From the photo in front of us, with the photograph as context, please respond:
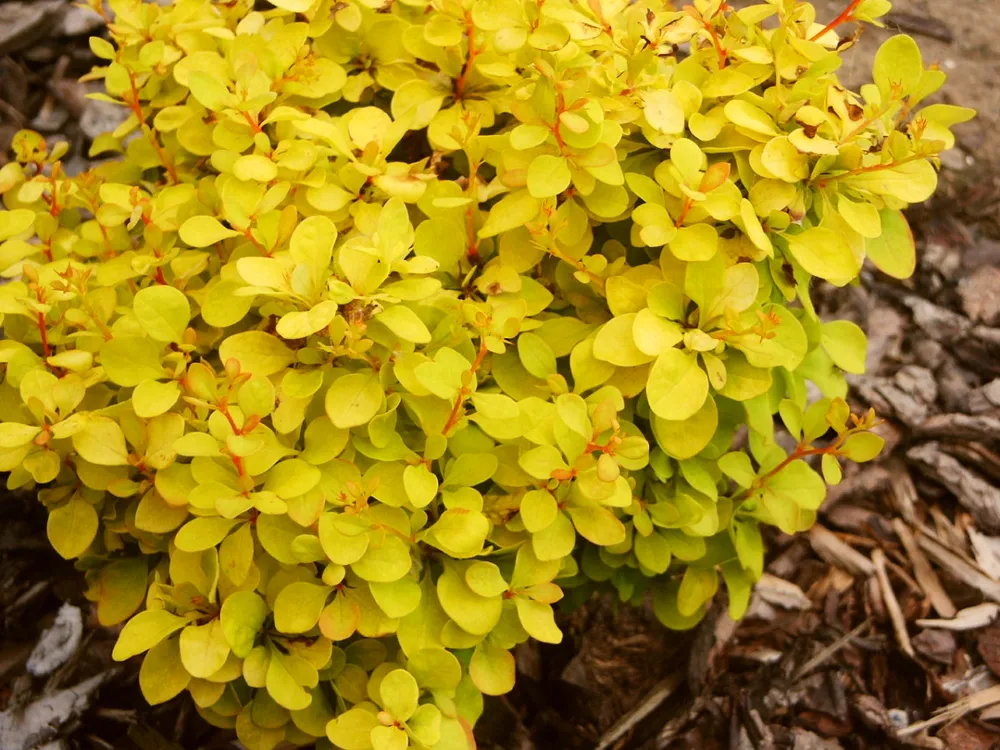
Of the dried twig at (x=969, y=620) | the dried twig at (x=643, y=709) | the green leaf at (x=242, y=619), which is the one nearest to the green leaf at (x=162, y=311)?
the green leaf at (x=242, y=619)

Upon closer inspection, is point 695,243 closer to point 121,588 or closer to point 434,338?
point 434,338

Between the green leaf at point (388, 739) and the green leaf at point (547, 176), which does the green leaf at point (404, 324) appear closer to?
the green leaf at point (547, 176)

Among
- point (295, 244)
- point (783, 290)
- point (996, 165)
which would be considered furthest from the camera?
point (996, 165)

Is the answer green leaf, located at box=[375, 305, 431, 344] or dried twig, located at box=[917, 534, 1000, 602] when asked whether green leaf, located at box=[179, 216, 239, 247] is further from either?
dried twig, located at box=[917, 534, 1000, 602]

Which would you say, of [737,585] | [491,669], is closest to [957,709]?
[737,585]

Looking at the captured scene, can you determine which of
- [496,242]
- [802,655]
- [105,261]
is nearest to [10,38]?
[105,261]

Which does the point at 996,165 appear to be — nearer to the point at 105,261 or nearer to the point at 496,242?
the point at 496,242

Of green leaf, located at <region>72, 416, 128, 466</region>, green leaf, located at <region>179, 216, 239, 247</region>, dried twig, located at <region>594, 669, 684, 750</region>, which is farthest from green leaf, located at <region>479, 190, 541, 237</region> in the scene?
dried twig, located at <region>594, 669, 684, 750</region>
